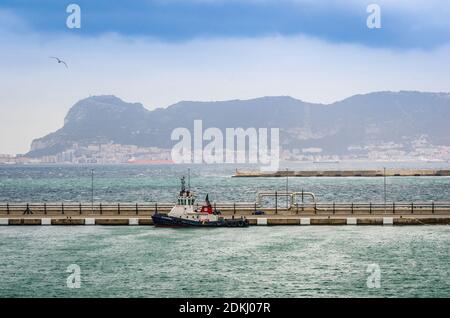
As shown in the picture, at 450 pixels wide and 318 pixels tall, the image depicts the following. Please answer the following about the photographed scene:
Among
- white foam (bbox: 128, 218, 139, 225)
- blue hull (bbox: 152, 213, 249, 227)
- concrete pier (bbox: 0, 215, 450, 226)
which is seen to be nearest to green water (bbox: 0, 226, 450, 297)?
concrete pier (bbox: 0, 215, 450, 226)

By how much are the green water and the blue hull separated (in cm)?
84

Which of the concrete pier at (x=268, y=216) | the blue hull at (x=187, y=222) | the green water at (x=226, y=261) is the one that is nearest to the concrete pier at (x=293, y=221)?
the concrete pier at (x=268, y=216)

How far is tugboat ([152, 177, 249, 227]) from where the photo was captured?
2256 inches

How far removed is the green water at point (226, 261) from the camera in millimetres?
35812

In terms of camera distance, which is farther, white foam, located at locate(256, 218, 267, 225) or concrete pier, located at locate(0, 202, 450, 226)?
white foam, located at locate(256, 218, 267, 225)

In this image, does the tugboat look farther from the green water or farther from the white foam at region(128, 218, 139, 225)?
the white foam at region(128, 218, 139, 225)

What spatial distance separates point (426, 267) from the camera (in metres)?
41.4

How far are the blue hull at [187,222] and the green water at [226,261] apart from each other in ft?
2.77

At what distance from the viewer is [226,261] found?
43781 millimetres

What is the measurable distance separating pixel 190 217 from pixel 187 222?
614 millimetres

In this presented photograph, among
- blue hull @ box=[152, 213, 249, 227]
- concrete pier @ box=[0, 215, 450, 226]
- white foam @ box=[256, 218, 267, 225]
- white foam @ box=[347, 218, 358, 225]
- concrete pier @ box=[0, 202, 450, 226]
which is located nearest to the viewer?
white foam @ box=[347, 218, 358, 225]

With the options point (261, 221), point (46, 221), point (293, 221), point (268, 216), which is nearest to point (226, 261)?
point (293, 221)
